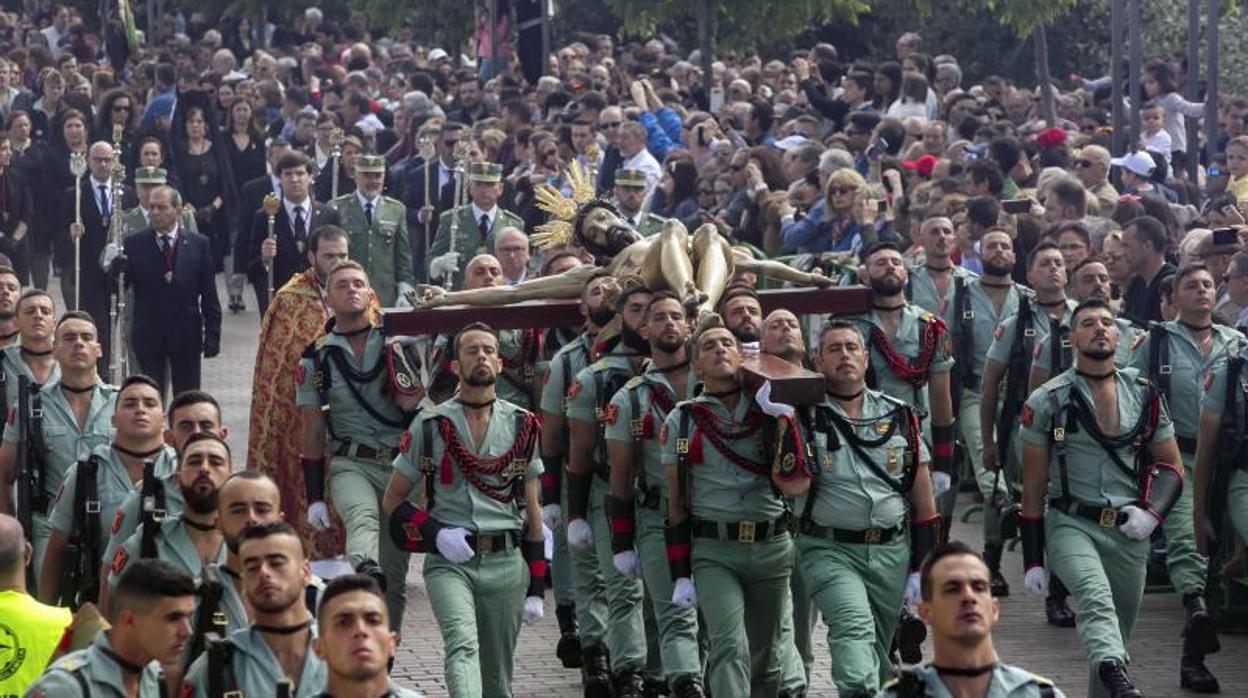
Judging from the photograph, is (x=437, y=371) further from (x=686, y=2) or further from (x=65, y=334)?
(x=686, y=2)

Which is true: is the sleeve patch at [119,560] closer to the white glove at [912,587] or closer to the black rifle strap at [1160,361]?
the white glove at [912,587]

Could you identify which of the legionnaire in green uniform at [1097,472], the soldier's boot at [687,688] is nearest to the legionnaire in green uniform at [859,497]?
the soldier's boot at [687,688]

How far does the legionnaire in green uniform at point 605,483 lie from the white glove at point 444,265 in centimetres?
707

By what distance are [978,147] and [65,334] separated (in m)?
12.1

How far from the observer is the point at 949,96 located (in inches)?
1080

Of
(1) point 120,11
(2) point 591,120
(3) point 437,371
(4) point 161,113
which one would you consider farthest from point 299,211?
(1) point 120,11

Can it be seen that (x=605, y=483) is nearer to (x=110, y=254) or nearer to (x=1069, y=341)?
(x=1069, y=341)

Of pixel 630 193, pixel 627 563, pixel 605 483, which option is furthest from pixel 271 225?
pixel 627 563

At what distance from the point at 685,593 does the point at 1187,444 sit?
3.69 m

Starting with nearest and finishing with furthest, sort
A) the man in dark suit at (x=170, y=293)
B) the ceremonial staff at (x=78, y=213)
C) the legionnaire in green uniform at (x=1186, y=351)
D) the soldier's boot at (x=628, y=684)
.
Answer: the soldier's boot at (x=628, y=684)
the legionnaire in green uniform at (x=1186, y=351)
the man in dark suit at (x=170, y=293)
the ceremonial staff at (x=78, y=213)

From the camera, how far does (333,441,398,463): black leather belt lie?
1484cm

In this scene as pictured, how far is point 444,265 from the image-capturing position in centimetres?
2119

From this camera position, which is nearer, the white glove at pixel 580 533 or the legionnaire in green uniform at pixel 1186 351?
the white glove at pixel 580 533

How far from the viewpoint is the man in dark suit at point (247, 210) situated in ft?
77.0
